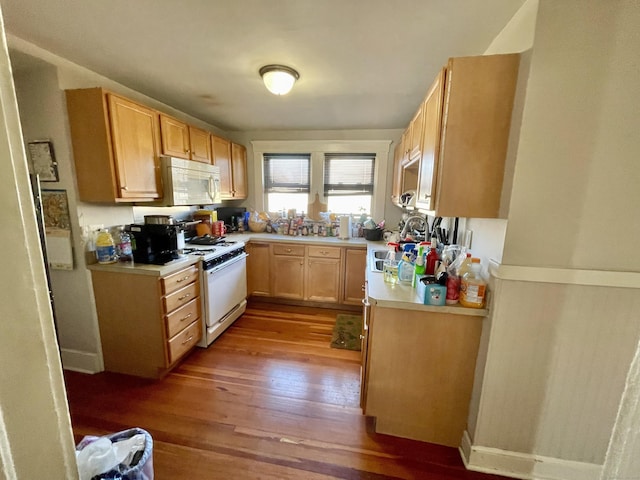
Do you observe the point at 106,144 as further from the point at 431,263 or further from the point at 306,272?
the point at 431,263

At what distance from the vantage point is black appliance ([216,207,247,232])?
12.2 ft

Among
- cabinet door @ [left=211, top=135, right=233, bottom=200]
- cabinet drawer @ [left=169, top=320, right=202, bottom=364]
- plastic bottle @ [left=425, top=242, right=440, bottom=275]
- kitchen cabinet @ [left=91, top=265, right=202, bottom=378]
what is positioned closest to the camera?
plastic bottle @ [left=425, top=242, right=440, bottom=275]

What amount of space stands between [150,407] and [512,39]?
10.1 feet

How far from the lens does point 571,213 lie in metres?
1.18

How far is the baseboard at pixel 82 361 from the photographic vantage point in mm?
2111

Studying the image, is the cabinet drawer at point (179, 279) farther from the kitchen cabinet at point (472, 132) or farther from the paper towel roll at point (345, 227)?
the kitchen cabinet at point (472, 132)

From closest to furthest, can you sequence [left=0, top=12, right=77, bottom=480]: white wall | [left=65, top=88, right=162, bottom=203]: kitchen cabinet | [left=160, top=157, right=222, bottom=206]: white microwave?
[left=0, top=12, right=77, bottom=480]: white wall → [left=65, top=88, right=162, bottom=203]: kitchen cabinet → [left=160, top=157, right=222, bottom=206]: white microwave

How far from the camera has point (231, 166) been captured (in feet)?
11.2

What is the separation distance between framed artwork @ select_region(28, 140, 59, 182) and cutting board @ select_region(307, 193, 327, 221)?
262 cm

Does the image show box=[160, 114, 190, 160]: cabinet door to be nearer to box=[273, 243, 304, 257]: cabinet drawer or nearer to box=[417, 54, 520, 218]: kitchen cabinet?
box=[273, 243, 304, 257]: cabinet drawer

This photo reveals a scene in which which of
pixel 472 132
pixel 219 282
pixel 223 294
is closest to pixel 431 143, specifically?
pixel 472 132

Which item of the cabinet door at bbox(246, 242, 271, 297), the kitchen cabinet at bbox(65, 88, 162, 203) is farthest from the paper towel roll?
the kitchen cabinet at bbox(65, 88, 162, 203)

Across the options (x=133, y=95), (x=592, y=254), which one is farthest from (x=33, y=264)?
(x=133, y=95)

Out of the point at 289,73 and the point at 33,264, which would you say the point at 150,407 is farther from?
the point at 289,73
